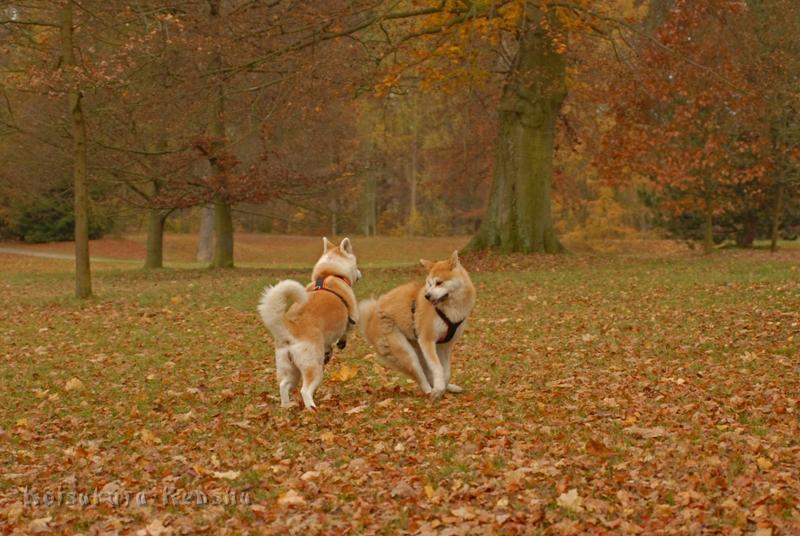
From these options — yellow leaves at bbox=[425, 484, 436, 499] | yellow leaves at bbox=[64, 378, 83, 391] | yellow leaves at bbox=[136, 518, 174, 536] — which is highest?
yellow leaves at bbox=[425, 484, 436, 499]

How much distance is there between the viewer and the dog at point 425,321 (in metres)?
A: 9.12

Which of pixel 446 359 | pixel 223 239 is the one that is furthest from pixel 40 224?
pixel 446 359

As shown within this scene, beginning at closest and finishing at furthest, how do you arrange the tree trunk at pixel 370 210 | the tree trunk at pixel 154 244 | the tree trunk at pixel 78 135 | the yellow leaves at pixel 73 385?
the yellow leaves at pixel 73 385
the tree trunk at pixel 78 135
the tree trunk at pixel 154 244
the tree trunk at pixel 370 210

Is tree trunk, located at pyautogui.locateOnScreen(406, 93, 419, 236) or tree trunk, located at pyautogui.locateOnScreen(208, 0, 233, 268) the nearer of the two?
tree trunk, located at pyautogui.locateOnScreen(208, 0, 233, 268)

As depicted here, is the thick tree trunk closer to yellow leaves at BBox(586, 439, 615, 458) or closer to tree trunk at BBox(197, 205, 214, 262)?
tree trunk at BBox(197, 205, 214, 262)

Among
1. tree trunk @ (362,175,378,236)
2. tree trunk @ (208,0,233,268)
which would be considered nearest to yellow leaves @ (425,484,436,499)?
tree trunk @ (208,0,233,268)

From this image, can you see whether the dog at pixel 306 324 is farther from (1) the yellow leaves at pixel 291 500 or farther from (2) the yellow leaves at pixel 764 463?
(2) the yellow leaves at pixel 764 463

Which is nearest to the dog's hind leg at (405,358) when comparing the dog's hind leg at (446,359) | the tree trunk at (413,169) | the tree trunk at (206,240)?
the dog's hind leg at (446,359)

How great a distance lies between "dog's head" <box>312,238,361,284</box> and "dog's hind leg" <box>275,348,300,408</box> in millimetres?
1076

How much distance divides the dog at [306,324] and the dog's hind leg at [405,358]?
447 millimetres

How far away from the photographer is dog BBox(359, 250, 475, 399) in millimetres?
9125

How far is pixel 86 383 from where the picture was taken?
39.3 feet

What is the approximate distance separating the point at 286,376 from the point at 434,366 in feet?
4.86

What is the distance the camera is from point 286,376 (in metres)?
9.14
